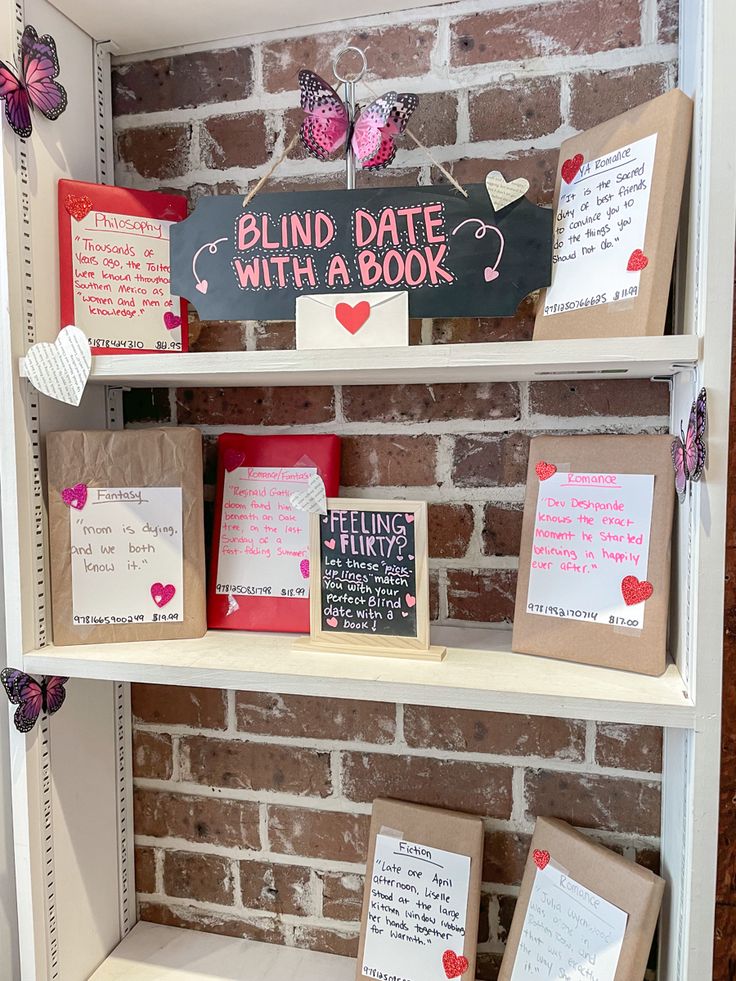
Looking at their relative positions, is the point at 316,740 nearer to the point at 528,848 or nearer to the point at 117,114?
the point at 528,848

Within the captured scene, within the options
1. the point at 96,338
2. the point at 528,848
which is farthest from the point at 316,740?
the point at 96,338

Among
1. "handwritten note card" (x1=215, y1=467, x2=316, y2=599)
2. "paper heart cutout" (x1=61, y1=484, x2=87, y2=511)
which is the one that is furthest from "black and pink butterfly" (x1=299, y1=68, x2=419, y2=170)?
"paper heart cutout" (x1=61, y1=484, x2=87, y2=511)

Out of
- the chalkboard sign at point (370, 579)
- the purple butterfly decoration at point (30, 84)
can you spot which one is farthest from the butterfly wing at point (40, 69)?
the chalkboard sign at point (370, 579)

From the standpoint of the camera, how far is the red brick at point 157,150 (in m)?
1.23

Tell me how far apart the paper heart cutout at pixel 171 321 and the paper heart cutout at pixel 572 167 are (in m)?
0.59

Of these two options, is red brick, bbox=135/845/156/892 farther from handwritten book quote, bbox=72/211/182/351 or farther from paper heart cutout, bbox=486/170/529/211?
paper heart cutout, bbox=486/170/529/211

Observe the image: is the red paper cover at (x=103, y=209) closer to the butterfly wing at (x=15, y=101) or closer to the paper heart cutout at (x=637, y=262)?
the butterfly wing at (x=15, y=101)

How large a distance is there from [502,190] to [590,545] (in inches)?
17.9

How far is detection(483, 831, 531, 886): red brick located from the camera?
1169 millimetres

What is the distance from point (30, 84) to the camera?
101cm

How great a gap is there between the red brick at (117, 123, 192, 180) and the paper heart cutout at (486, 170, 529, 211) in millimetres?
572

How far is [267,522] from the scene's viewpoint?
1.18m

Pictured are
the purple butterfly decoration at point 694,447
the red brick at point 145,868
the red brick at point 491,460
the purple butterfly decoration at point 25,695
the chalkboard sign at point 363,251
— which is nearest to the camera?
the purple butterfly decoration at point 694,447

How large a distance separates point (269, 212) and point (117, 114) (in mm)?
471
